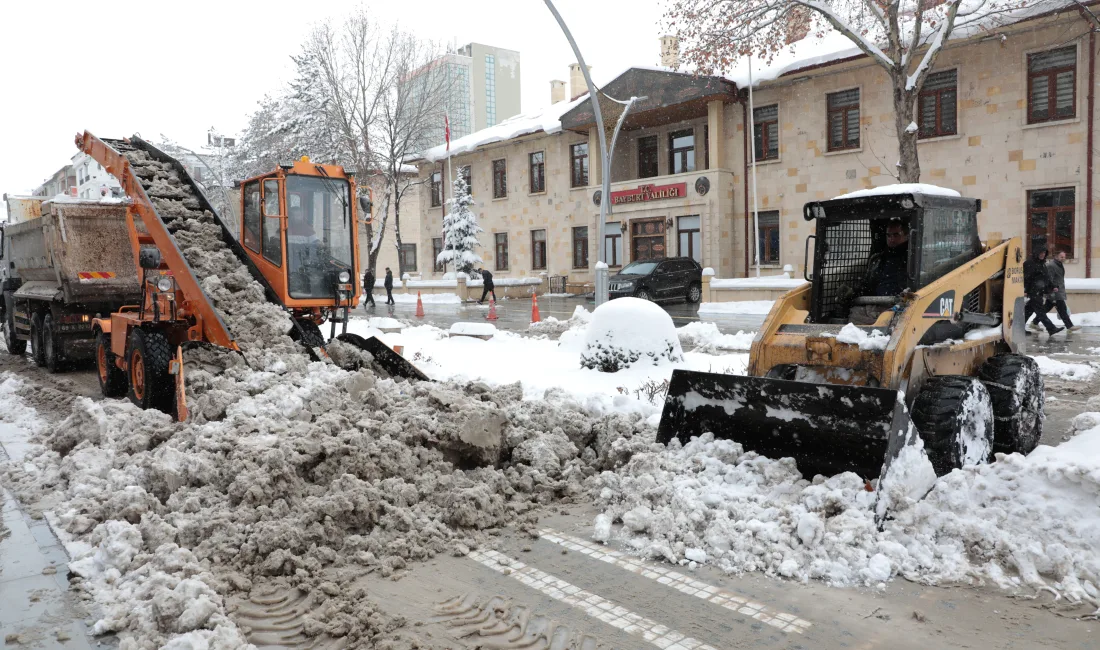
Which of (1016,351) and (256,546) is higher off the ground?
(1016,351)

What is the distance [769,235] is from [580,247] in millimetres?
9939

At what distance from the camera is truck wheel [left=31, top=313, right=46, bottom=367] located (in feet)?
42.0

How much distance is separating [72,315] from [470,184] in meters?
31.1

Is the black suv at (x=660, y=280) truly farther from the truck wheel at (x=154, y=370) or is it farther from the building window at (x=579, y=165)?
the truck wheel at (x=154, y=370)

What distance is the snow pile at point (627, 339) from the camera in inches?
396

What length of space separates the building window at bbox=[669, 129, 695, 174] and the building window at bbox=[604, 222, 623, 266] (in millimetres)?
3449

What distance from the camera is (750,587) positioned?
4066 mm

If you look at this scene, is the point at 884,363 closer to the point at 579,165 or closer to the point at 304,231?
the point at 304,231

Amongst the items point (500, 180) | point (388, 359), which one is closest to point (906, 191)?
point (388, 359)

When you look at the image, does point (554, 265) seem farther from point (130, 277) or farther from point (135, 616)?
point (135, 616)

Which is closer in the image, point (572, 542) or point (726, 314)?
point (572, 542)

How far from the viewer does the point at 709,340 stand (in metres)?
14.2

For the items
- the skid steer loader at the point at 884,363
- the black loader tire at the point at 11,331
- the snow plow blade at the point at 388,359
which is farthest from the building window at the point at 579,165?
the skid steer loader at the point at 884,363

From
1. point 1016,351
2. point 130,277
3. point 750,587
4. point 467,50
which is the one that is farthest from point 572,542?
point 467,50
